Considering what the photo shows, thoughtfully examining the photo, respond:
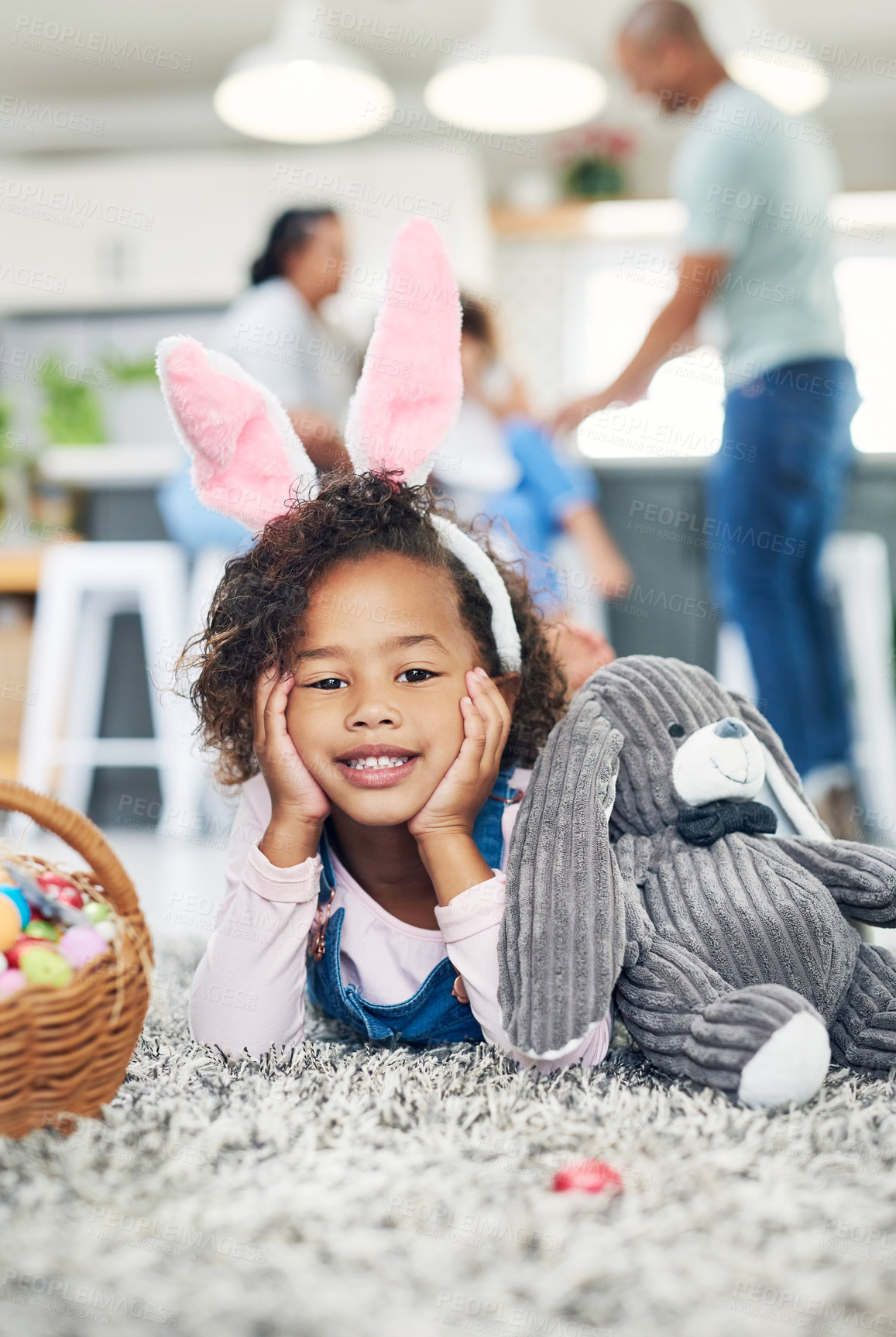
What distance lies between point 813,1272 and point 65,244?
4477 mm

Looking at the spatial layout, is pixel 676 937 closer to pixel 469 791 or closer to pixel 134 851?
pixel 469 791

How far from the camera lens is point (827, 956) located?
0.76m

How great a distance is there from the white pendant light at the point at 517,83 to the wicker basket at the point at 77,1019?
253 centimetres

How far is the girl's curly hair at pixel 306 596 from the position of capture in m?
0.88

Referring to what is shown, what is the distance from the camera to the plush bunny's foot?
2.20ft

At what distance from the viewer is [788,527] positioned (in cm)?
179

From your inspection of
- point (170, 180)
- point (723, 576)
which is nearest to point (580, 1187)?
point (723, 576)

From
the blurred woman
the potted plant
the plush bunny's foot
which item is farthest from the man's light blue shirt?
the potted plant

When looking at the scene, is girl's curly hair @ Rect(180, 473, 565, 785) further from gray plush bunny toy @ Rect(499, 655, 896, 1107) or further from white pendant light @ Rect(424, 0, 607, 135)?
white pendant light @ Rect(424, 0, 607, 135)

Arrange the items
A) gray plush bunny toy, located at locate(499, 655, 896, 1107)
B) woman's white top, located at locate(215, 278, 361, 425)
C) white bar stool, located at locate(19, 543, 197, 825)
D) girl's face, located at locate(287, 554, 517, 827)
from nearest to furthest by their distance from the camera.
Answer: gray plush bunny toy, located at locate(499, 655, 896, 1107) < girl's face, located at locate(287, 554, 517, 827) < woman's white top, located at locate(215, 278, 361, 425) < white bar stool, located at locate(19, 543, 197, 825)

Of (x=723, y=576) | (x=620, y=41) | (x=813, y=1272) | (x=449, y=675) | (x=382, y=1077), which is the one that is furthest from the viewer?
(x=620, y=41)

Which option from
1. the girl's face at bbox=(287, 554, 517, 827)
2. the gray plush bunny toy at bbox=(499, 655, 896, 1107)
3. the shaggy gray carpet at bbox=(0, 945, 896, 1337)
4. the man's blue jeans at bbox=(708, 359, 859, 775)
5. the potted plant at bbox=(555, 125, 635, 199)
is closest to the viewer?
the shaggy gray carpet at bbox=(0, 945, 896, 1337)

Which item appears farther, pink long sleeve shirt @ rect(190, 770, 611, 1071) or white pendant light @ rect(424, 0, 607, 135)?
white pendant light @ rect(424, 0, 607, 135)

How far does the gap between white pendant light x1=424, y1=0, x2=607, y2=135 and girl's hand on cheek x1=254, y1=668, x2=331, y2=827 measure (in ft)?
7.65
